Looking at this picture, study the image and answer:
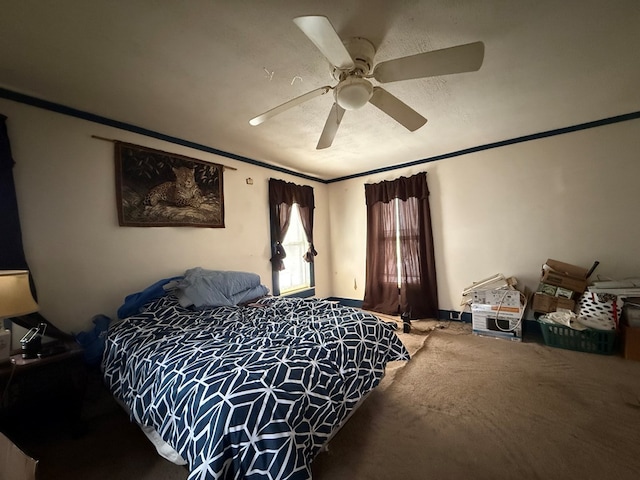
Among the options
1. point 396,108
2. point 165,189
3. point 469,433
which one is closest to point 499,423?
point 469,433

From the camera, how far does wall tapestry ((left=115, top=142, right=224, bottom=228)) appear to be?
7.63 feet

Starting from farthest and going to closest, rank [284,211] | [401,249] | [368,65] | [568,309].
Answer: [401,249], [284,211], [568,309], [368,65]

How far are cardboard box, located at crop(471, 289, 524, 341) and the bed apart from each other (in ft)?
5.33

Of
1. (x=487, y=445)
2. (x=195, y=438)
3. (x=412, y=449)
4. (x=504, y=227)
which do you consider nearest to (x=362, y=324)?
(x=412, y=449)

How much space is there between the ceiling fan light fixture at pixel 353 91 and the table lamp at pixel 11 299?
206cm

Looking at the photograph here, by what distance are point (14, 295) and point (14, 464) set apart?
1028mm

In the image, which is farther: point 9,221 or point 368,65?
point 9,221

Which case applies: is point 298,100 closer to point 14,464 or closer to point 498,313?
point 14,464

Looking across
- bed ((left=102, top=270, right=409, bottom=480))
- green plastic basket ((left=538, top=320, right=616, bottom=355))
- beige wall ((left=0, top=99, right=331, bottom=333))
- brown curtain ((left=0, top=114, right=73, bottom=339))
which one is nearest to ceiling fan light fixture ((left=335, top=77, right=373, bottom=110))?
bed ((left=102, top=270, right=409, bottom=480))

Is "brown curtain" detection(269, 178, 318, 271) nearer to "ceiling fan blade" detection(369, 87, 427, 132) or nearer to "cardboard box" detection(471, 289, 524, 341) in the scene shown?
"ceiling fan blade" detection(369, 87, 427, 132)

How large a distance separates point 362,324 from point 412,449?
0.74 m

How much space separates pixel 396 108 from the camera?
5.57ft

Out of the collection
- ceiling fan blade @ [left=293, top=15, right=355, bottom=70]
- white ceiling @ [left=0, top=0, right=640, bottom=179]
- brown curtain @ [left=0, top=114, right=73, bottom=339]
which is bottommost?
brown curtain @ [left=0, top=114, right=73, bottom=339]

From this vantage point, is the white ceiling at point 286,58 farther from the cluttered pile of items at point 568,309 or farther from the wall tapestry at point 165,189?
the cluttered pile of items at point 568,309
